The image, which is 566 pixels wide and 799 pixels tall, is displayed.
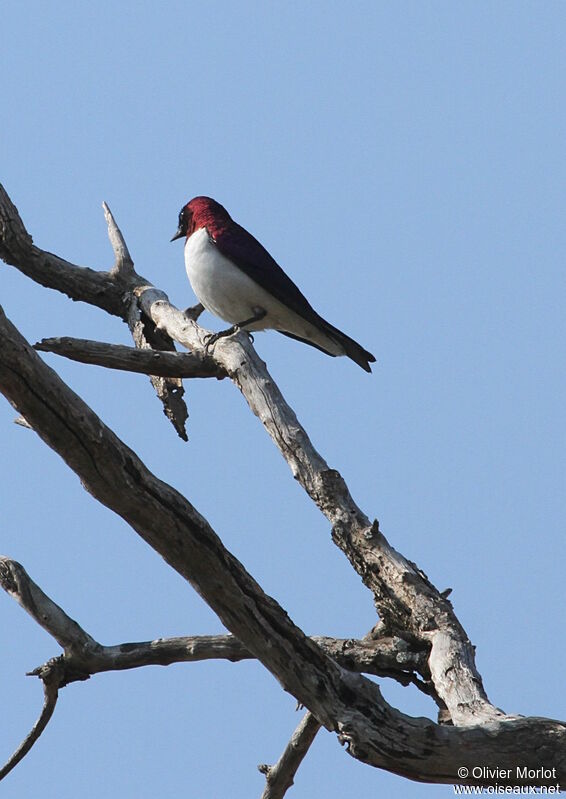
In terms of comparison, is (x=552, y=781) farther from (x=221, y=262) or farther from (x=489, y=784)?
(x=221, y=262)

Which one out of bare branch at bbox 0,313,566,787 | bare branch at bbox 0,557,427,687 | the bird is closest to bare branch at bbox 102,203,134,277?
the bird

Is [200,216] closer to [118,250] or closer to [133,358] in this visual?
[118,250]

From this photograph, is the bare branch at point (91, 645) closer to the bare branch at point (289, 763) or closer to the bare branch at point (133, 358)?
the bare branch at point (289, 763)

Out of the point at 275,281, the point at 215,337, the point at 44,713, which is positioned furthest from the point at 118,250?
the point at 44,713

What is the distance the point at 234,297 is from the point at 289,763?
11.4ft

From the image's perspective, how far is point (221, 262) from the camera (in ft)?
25.9

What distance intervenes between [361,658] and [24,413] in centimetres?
234

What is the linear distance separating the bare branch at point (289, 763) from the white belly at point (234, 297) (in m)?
3.08

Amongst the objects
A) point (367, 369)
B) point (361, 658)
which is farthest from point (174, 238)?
point (361, 658)

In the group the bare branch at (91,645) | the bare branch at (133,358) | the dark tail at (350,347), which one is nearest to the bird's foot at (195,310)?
the dark tail at (350,347)

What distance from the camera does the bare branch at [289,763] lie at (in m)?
5.39

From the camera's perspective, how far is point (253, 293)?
7.84 m

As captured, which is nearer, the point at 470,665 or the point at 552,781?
the point at 552,781

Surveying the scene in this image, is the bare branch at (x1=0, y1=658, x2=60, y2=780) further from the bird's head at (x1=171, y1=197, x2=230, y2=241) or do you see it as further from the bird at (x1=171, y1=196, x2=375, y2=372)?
the bird's head at (x1=171, y1=197, x2=230, y2=241)
